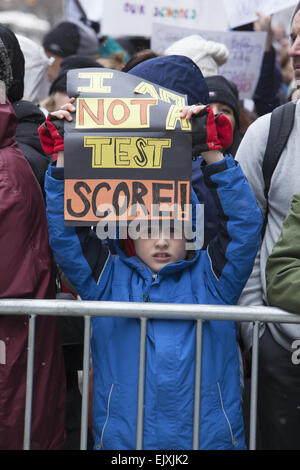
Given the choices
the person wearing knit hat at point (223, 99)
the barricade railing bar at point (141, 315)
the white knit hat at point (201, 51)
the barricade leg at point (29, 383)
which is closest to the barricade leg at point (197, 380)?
the barricade railing bar at point (141, 315)

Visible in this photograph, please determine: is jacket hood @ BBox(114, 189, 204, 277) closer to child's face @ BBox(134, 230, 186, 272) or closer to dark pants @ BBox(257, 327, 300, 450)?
child's face @ BBox(134, 230, 186, 272)

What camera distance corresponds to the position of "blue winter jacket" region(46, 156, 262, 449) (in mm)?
2773

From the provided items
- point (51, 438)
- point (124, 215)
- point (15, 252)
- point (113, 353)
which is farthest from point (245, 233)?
point (51, 438)

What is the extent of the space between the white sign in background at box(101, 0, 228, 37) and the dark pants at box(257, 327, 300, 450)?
4.27 m

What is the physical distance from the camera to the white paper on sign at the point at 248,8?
5.86 m

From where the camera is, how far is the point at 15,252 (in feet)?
9.29

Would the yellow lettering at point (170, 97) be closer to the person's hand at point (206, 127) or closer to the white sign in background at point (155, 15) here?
the person's hand at point (206, 127)

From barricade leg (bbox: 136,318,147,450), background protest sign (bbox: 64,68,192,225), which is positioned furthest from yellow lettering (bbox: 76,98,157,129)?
barricade leg (bbox: 136,318,147,450)

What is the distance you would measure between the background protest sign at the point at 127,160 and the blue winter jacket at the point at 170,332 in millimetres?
105

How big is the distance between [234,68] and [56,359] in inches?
152

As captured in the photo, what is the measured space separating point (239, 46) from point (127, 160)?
3.69 m

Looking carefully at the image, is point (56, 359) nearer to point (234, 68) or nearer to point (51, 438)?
point (51, 438)

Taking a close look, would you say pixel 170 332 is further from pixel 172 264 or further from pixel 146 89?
pixel 146 89
